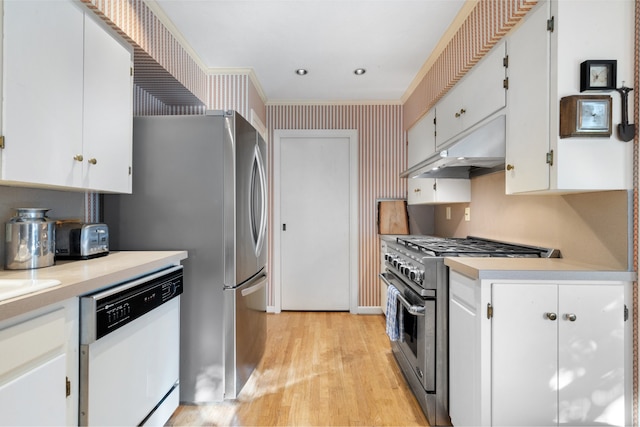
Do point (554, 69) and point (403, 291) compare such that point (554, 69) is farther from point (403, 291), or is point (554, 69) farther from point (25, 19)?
point (25, 19)

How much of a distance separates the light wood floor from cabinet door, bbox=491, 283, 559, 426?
67 centimetres

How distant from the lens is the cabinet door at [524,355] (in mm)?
1338

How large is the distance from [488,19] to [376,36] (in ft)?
2.71

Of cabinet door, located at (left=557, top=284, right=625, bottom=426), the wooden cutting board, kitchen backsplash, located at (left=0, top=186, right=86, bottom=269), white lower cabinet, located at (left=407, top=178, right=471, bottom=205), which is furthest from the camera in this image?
the wooden cutting board

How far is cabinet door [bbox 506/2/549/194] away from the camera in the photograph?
4.76ft

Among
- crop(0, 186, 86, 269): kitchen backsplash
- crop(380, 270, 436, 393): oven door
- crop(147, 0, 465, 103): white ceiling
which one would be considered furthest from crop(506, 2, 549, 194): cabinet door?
crop(0, 186, 86, 269): kitchen backsplash

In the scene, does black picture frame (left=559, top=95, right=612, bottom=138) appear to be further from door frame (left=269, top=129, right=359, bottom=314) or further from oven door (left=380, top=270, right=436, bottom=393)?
door frame (left=269, top=129, right=359, bottom=314)

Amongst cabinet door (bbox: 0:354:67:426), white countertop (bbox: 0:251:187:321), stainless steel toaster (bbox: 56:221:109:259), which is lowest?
cabinet door (bbox: 0:354:67:426)

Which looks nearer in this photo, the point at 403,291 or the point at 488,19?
the point at 488,19

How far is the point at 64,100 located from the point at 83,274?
2.42ft

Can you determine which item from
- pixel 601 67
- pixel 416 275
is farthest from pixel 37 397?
pixel 601 67

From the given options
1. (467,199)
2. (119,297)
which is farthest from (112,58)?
(467,199)

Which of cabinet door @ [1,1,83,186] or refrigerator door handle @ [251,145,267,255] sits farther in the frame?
refrigerator door handle @ [251,145,267,255]

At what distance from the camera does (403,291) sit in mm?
2205
